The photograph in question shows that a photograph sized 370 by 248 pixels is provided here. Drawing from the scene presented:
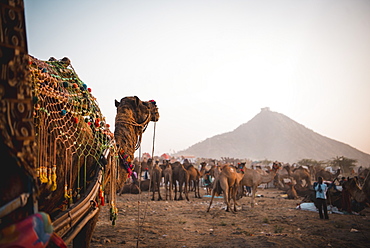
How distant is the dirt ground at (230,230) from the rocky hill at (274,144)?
123904 millimetres

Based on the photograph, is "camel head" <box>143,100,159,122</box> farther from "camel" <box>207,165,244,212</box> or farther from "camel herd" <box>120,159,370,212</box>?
"camel" <box>207,165,244,212</box>

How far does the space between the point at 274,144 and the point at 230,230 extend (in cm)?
15178

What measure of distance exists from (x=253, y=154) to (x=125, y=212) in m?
144

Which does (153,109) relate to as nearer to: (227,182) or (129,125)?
(129,125)

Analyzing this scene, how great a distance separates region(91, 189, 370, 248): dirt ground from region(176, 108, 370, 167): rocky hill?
123904mm

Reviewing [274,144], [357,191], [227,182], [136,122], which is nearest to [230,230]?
[227,182]

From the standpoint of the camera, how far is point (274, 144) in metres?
151

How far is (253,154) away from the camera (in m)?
148

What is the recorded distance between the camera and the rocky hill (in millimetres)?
134375

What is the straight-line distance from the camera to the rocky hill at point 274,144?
134m

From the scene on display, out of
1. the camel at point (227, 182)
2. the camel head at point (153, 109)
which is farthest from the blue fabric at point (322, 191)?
the camel head at point (153, 109)

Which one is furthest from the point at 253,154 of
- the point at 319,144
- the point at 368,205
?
the point at 368,205

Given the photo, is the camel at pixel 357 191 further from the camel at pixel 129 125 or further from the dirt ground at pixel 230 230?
the camel at pixel 129 125

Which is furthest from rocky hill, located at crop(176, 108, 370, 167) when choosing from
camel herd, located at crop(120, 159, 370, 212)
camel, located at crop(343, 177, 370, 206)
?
camel, located at crop(343, 177, 370, 206)
